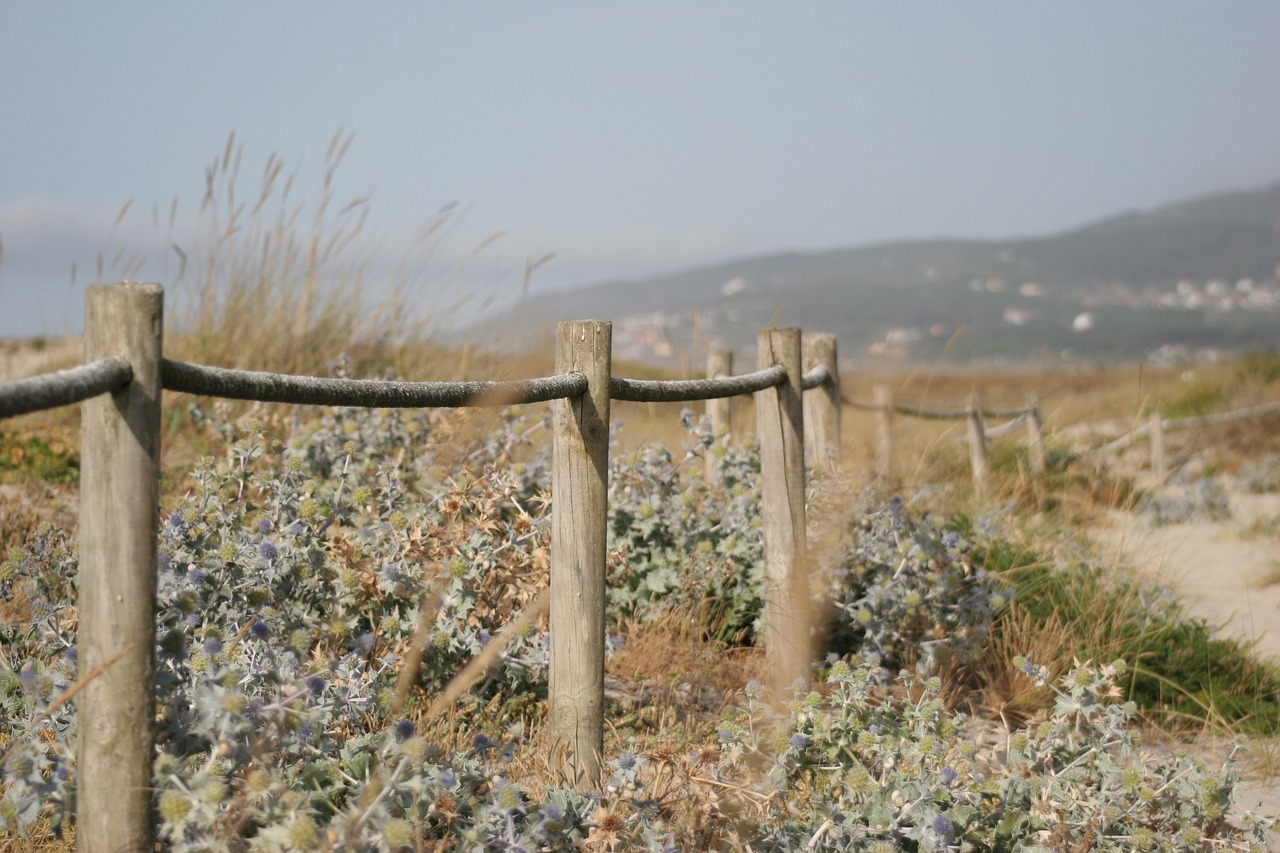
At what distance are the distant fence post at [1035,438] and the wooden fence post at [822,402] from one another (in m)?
2.96

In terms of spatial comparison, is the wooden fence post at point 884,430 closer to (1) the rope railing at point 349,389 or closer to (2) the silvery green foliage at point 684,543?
(2) the silvery green foliage at point 684,543

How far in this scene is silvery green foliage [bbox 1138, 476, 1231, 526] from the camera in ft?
26.2

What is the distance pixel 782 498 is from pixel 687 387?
30.5 inches

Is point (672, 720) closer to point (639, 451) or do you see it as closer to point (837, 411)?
point (639, 451)

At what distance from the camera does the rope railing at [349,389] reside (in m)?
1.83

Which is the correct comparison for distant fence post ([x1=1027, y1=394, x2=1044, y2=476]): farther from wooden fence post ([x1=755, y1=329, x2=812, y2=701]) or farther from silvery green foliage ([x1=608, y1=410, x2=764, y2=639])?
wooden fence post ([x1=755, y1=329, x2=812, y2=701])

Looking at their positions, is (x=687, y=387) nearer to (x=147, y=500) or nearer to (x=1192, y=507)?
(x=147, y=500)

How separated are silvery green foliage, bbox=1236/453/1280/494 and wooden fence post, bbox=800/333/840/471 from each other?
6.65 metres

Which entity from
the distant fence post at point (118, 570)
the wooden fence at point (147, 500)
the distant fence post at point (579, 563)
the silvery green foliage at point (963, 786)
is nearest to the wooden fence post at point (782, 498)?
the wooden fence at point (147, 500)

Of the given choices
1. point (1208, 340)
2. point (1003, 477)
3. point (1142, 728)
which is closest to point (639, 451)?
point (1142, 728)

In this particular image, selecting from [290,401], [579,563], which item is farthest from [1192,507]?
[290,401]

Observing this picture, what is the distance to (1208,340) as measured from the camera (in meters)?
148

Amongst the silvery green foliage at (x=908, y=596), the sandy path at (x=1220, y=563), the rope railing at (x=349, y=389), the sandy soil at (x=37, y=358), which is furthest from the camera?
the sandy soil at (x=37, y=358)

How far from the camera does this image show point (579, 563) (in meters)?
2.68
